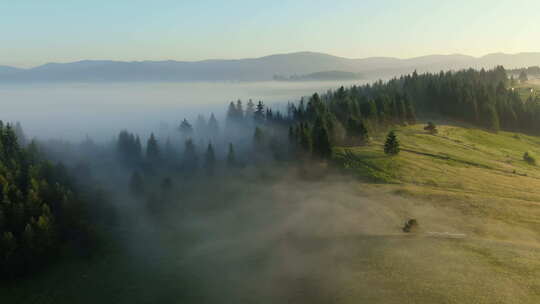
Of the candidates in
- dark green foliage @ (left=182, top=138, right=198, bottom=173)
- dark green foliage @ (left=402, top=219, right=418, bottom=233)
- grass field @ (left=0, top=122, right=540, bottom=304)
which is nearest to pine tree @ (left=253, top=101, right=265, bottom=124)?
dark green foliage @ (left=182, top=138, right=198, bottom=173)

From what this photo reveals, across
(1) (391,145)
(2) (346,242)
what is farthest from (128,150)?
(2) (346,242)

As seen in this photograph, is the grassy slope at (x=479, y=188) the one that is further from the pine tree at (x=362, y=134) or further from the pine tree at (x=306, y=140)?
the pine tree at (x=306, y=140)

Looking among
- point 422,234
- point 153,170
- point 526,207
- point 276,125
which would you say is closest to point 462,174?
point 526,207

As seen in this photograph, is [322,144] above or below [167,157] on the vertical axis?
above

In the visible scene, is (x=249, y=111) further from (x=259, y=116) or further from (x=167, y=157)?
(x=167, y=157)

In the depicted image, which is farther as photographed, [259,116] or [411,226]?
[259,116]

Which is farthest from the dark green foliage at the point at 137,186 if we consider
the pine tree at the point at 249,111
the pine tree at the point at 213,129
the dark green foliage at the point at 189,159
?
the pine tree at the point at 249,111
